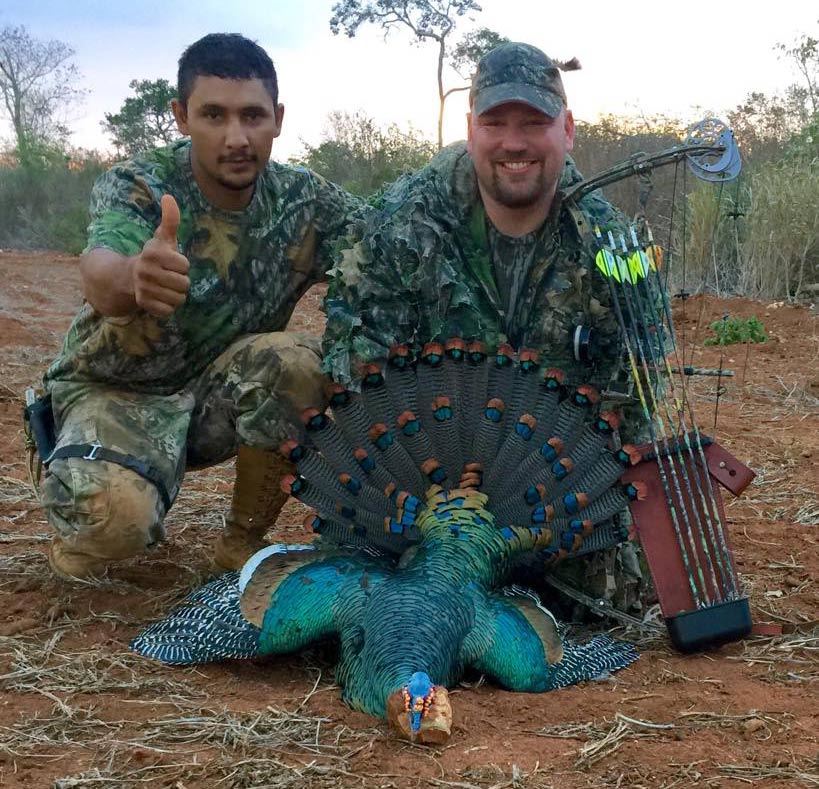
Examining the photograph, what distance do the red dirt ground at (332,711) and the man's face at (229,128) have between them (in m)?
1.60

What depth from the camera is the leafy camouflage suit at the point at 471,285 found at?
3729mm

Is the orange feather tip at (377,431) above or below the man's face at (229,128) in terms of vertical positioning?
below

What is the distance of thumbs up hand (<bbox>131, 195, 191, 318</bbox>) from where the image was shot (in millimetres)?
3170

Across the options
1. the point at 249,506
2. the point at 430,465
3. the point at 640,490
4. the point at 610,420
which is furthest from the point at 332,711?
the point at 249,506

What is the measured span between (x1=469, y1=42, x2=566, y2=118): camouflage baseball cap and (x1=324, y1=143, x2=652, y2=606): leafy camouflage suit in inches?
12.0

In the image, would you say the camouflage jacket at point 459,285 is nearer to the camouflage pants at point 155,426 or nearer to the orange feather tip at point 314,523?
the camouflage pants at point 155,426

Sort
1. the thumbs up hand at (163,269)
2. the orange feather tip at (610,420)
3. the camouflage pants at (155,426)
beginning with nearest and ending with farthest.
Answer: the thumbs up hand at (163,269) → the orange feather tip at (610,420) → the camouflage pants at (155,426)

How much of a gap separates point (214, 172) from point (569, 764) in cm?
258

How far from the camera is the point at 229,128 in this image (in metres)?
3.91

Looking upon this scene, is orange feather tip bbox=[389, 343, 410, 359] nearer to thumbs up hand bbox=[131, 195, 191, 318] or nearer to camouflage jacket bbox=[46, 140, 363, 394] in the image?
thumbs up hand bbox=[131, 195, 191, 318]

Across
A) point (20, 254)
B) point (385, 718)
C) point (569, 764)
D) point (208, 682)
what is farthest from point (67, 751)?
point (20, 254)

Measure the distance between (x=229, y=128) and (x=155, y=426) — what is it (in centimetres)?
119

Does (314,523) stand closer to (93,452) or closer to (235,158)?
(93,452)

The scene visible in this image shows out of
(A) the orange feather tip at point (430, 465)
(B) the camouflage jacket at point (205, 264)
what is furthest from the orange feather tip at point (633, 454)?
(B) the camouflage jacket at point (205, 264)
